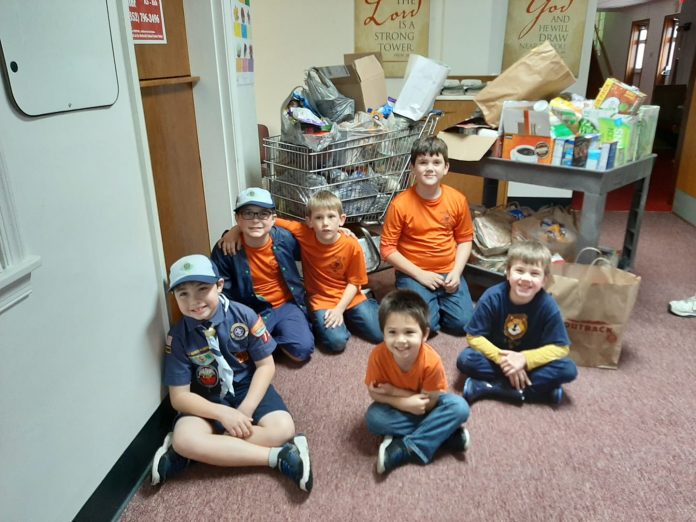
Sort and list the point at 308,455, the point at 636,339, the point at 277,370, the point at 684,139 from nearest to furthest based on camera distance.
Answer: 1. the point at 308,455
2. the point at 277,370
3. the point at 636,339
4. the point at 684,139

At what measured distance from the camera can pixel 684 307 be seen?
8.90ft

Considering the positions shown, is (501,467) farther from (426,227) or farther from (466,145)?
(466,145)

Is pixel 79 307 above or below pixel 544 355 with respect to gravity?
above

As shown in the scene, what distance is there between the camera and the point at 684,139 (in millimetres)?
4422

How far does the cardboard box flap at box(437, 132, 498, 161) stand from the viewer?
8.57ft

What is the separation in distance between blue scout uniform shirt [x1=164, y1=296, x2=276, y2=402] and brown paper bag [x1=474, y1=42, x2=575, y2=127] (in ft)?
5.43

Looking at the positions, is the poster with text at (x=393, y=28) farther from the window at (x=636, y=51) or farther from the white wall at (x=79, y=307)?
the window at (x=636, y=51)

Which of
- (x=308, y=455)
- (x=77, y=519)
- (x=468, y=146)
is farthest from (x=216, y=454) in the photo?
(x=468, y=146)

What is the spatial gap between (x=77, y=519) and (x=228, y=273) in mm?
1139

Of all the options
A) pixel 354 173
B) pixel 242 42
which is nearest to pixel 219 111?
pixel 242 42

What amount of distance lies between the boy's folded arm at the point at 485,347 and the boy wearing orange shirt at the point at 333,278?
55 cm

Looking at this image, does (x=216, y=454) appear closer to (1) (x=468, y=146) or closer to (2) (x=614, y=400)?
(2) (x=614, y=400)

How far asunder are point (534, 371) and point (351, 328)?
91cm

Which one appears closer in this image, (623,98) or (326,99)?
(623,98)
